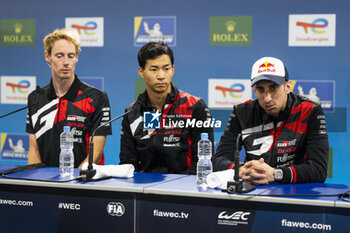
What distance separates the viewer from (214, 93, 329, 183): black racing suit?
9.09 ft

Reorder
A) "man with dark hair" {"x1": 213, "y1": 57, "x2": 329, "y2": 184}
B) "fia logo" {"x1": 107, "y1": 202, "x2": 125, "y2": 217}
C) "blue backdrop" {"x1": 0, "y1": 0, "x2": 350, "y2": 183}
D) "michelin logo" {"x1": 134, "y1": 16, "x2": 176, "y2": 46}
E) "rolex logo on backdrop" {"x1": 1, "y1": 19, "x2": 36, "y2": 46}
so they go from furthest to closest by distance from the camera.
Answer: "rolex logo on backdrop" {"x1": 1, "y1": 19, "x2": 36, "y2": 46} < "michelin logo" {"x1": 134, "y1": 16, "x2": 176, "y2": 46} < "blue backdrop" {"x1": 0, "y1": 0, "x2": 350, "y2": 183} < "man with dark hair" {"x1": 213, "y1": 57, "x2": 329, "y2": 184} < "fia logo" {"x1": 107, "y1": 202, "x2": 125, "y2": 217}

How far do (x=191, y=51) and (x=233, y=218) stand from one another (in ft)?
8.92

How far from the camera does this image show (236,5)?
460 cm

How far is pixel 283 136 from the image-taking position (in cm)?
287

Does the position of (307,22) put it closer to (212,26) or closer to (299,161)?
(212,26)

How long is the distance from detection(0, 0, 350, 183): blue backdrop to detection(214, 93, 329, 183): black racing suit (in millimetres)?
1621

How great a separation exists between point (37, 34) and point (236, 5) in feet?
7.10

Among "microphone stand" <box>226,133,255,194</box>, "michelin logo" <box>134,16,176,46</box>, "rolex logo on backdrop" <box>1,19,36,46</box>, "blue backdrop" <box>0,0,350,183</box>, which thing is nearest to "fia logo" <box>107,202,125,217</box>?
"microphone stand" <box>226,133,255,194</box>

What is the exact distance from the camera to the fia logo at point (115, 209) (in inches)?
97.0

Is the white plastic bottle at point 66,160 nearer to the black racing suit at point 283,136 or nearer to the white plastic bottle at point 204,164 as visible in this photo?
the white plastic bottle at point 204,164

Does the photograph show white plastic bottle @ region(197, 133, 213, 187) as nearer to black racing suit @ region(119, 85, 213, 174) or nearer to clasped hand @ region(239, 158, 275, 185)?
clasped hand @ region(239, 158, 275, 185)

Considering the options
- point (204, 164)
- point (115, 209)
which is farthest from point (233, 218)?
point (115, 209)

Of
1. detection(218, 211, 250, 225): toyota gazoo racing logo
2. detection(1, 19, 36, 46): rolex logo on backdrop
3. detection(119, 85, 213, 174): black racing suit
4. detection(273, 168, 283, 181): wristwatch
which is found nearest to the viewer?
detection(218, 211, 250, 225): toyota gazoo racing logo

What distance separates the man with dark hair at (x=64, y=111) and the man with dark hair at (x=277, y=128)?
3.42 ft
